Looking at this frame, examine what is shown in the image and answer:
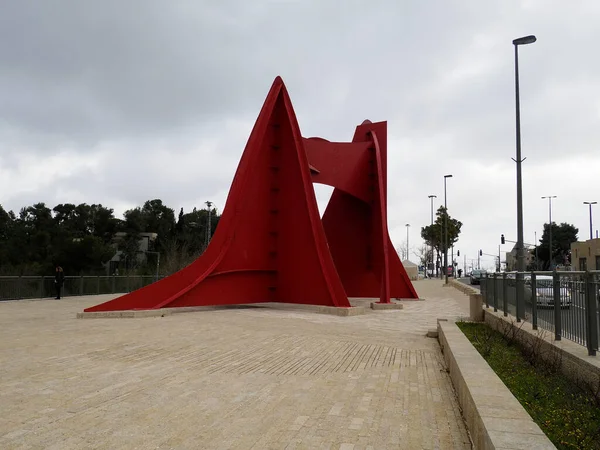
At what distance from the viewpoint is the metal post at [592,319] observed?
5.45m

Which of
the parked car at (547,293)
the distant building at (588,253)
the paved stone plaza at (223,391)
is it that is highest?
the distant building at (588,253)

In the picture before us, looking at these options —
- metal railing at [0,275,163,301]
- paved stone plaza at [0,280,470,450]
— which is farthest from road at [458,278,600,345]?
metal railing at [0,275,163,301]

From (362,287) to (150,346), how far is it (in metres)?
15.3

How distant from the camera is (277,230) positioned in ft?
61.6

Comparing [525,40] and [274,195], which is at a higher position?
[525,40]

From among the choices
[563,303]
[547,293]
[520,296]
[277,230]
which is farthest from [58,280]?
[563,303]

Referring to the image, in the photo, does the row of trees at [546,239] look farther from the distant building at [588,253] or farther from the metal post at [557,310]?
the metal post at [557,310]

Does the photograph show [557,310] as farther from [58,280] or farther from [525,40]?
[58,280]

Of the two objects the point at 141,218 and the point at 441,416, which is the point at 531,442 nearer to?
the point at 441,416

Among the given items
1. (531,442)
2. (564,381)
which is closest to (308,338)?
(564,381)

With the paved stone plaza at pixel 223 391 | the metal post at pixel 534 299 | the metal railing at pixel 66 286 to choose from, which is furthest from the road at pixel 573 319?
the metal railing at pixel 66 286

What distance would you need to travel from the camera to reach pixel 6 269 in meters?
37.1

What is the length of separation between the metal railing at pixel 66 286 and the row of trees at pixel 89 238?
916cm

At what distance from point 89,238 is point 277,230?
85.5 ft
